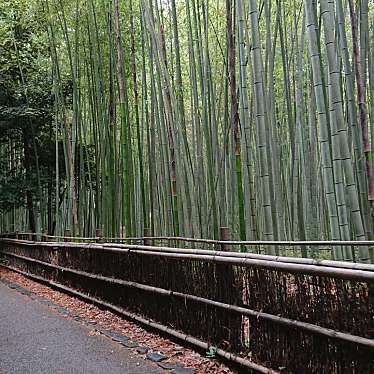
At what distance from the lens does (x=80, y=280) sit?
5.02 meters

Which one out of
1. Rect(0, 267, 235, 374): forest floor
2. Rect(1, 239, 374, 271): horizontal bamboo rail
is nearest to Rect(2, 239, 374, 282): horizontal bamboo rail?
Rect(1, 239, 374, 271): horizontal bamboo rail

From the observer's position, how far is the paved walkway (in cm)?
270

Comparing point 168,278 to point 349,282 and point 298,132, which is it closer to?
point 349,282

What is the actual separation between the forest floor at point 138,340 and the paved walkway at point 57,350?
62 millimetres

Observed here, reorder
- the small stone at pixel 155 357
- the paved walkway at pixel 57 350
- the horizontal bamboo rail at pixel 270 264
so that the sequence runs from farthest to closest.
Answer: the small stone at pixel 155 357
the paved walkway at pixel 57 350
the horizontal bamboo rail at pixel 270 264

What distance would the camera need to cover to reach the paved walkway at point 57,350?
2699 mm

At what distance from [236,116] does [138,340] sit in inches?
66.5

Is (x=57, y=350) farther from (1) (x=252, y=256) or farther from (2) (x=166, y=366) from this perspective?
(1) (x=252, y=256)

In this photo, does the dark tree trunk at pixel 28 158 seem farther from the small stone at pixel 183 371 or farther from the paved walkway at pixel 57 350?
the small stone at pixel 183 371

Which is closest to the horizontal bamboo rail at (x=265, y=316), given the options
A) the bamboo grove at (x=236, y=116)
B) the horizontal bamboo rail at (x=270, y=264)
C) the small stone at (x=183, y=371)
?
the horizontal bamboo rail at (x=270, y=264)

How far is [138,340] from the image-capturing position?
3.29m

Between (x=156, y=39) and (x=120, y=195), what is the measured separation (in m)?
2.94

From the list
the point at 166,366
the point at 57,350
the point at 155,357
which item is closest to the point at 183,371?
the point at 166,366

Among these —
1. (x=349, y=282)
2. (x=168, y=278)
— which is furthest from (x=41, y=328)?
(x=349, y=282)
